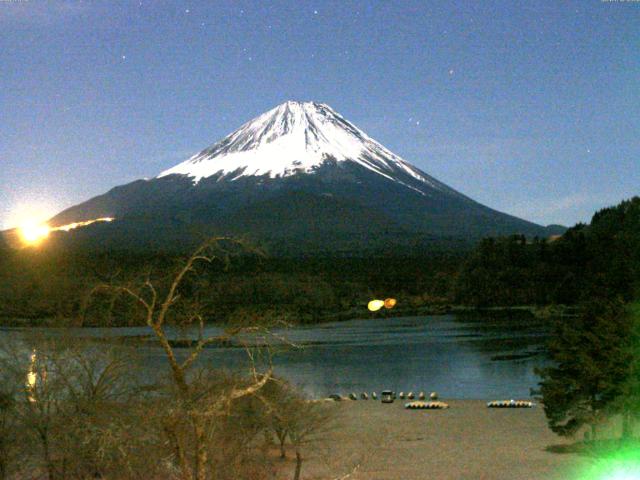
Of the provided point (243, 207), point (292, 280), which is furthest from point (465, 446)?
point (243, 207)

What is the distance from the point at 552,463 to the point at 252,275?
71580mm

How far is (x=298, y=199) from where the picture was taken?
150m

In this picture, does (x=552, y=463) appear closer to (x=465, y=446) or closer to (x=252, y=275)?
(x=465, y=446)

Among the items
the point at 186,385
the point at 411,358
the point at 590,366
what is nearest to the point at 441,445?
the point at 590,366

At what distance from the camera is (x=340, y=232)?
444 ft

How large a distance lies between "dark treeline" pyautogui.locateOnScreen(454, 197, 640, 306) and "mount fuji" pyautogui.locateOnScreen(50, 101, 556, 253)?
31.3 metres

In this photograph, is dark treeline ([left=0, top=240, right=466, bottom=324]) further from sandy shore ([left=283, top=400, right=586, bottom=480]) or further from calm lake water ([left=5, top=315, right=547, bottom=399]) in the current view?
sandy shore ([left=283, top=400, right=586, bottom=480])

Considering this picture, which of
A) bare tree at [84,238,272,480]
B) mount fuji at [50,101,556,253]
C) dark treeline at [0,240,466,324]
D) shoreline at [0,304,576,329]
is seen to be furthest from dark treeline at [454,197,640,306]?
bare tree at [84,238,272,480]

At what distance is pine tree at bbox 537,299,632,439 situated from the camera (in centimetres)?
1900

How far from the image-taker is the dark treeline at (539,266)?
81.4 meters

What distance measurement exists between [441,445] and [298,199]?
421ft

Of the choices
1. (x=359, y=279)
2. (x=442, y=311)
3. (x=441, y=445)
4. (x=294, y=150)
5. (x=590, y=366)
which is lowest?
(x=442, y=311)

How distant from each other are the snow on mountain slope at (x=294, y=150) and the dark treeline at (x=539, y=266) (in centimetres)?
7383

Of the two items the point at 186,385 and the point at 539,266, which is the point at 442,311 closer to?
the point at 539,266
